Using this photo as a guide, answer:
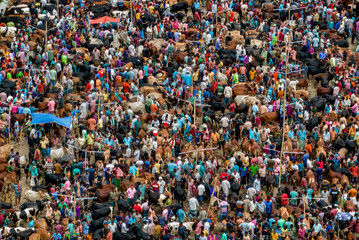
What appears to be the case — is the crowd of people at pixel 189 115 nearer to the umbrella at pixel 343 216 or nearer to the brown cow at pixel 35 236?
the umbrella at pixel 343 216

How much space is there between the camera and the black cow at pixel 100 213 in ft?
135

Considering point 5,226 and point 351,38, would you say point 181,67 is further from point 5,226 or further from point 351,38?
point 5,226

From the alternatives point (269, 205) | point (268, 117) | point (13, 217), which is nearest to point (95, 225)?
point (13, 217)

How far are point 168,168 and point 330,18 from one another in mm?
23303

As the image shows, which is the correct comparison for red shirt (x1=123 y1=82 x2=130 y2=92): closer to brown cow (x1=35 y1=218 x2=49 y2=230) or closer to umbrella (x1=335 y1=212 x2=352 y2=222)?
brown cow (x1=35 y1=218 x2=49 y2=230)

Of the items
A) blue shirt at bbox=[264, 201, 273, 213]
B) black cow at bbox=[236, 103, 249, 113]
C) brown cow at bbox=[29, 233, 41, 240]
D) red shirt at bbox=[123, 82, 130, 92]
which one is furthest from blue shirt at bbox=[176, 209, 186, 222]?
red shirt at bbox=[123, 82, 130, 92]

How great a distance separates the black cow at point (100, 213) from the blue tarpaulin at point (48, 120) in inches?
288

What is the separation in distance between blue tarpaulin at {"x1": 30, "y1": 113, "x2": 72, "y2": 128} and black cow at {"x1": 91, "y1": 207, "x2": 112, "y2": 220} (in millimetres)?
7315

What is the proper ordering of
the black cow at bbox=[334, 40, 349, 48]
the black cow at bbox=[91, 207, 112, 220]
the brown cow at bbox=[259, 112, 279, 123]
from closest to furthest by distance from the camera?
the black cow at bbox=[91, 207, 112, 220], the brown cow at bbox=[259, 112, 279, 123], the black cow at bbox=[334, 40, 349, 48]

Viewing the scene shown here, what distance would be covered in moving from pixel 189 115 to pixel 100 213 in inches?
396

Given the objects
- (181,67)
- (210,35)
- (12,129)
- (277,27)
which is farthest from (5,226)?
(277,27)

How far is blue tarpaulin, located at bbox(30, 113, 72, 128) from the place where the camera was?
4700 centimetres

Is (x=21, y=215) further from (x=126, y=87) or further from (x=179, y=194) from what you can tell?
(x=126, y=87)

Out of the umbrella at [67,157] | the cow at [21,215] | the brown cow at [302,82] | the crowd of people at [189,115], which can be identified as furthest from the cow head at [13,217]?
the brown cow at [302,82]
